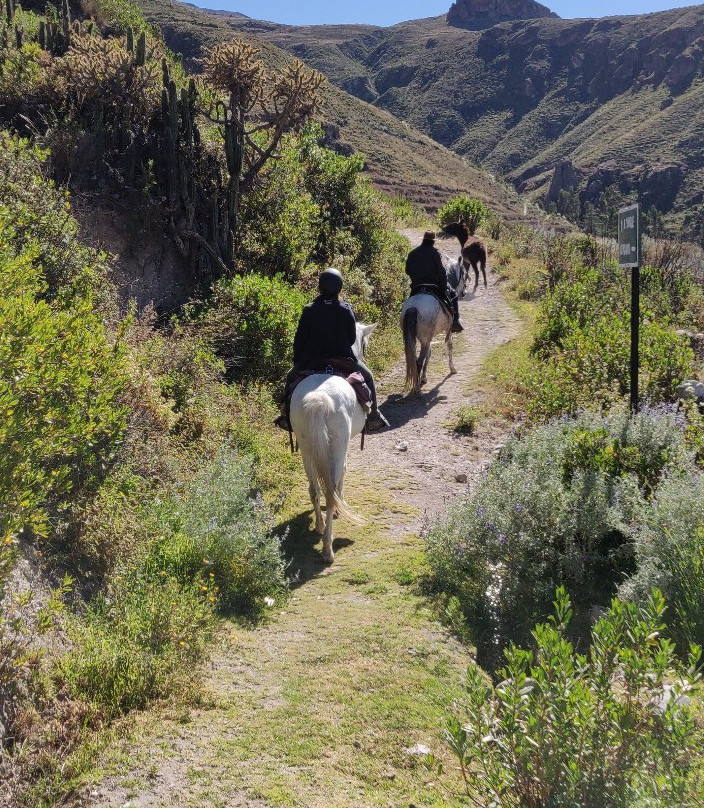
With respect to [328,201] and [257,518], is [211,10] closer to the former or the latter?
[328,201]

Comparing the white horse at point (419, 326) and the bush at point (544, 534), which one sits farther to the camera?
the white horse at point (419, 326)

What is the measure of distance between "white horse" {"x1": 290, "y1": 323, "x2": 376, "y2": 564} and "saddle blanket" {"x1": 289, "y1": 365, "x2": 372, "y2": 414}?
1.04 feet

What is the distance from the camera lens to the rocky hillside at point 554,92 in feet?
341

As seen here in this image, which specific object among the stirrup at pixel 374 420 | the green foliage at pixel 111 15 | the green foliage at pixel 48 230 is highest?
the green foliage at pixel 111 15

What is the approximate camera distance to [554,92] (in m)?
152

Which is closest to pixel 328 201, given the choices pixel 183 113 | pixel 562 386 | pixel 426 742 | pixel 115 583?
pixel 183 113

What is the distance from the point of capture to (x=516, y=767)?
92.4 inches

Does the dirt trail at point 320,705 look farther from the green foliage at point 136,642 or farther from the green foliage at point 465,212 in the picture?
the green foliage at point 465,212

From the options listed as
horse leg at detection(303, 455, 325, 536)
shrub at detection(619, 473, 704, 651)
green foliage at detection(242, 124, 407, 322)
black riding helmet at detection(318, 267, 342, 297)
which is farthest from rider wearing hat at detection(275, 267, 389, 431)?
green foliage at detection(242, 124, 407, 322)

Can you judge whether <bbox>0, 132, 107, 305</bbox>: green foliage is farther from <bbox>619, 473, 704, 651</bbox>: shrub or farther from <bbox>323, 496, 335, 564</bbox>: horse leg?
<bbox>619, 473, 704, 651</bbox>: shrub

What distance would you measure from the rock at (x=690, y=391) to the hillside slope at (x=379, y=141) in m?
53.1

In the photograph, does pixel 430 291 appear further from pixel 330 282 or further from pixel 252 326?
pixel 330 282

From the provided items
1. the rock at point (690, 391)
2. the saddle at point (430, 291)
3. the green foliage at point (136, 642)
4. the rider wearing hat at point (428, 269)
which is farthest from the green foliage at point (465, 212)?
the green foliage at point (136, 642)

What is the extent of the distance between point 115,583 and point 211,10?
22977cm
